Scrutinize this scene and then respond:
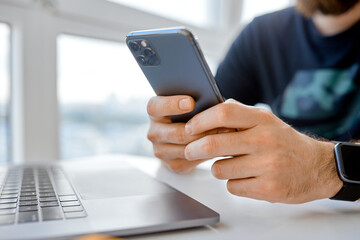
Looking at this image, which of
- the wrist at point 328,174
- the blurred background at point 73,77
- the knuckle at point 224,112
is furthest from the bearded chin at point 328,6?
the knuckle at point 224,112

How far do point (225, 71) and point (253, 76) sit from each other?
0.13m

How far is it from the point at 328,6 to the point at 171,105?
0.86 meters

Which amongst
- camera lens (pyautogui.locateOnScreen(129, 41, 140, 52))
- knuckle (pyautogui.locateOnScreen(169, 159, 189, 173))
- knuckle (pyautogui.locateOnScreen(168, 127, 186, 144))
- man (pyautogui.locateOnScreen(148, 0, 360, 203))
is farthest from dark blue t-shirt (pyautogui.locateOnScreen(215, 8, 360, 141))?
camera lens (pyautogui.locateOnScreen(129, 41, 140, 52))

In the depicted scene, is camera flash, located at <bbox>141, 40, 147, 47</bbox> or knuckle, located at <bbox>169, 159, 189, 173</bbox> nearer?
camera flash, located at <bbox>141, 40, 147, 47</bbox>

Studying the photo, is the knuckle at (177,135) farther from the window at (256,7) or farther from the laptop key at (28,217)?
the window at (256,7)

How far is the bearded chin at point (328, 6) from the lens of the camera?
115cm

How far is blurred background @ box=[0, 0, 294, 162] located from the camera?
0.99 m

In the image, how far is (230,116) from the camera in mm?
458

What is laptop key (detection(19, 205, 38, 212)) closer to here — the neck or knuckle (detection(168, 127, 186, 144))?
knuckle (detection(168, 127, 186, 144))

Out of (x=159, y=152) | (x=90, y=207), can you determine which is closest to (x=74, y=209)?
(x=90, y=207)

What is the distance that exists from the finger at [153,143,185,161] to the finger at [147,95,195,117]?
110mm

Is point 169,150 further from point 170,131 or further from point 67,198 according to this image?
point 67,198

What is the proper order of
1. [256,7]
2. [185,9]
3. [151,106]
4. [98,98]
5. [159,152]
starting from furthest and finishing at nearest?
[256,7], [185,9], [98,98], [159,152], [151,106]

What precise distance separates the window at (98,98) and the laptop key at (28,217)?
731 mm
